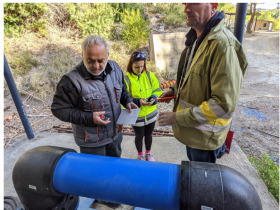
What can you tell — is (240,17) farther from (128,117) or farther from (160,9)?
(160,9)

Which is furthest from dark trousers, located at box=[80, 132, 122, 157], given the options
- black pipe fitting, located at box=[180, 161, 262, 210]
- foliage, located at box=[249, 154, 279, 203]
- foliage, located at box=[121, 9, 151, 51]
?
foliage, located at box=[121, 9, 151, 51]

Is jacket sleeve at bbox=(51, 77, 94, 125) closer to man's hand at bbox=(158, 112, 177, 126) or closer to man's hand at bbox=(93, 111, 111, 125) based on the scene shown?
man's hand at bbox=(93, 111, 111, 125)

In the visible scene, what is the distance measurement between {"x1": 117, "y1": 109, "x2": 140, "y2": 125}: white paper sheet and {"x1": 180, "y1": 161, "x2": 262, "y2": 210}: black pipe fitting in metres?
0.81

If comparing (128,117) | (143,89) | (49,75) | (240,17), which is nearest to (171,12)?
(49,75)

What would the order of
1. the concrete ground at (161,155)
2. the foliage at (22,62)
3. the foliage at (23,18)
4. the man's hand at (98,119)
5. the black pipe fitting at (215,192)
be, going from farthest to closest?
the foliage at (23,18) < the foliage at (22,62) < the concrete ground at (161,155) < the man's hand at (98,119) < the black pipe fitting at (215,192)

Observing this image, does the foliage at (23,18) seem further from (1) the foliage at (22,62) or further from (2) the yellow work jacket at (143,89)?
(2) the yellow work jacket at (143,89)

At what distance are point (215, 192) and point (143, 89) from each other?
1.62m

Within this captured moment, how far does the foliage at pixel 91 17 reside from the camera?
320 inches

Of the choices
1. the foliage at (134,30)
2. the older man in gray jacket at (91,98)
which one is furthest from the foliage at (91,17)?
the older man in gray jacket at (91,98)

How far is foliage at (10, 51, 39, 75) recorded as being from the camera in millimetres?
6012

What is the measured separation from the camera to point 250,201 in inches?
38.2

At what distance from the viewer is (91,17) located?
27.3ft

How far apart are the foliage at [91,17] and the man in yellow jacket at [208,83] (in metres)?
7.90

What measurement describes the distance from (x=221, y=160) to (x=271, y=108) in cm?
339
